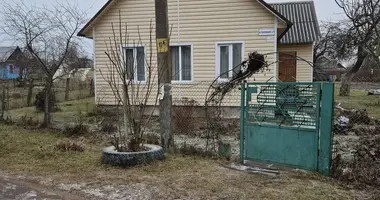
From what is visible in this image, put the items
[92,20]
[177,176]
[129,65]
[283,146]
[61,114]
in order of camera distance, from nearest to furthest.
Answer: [177,176] < [283,146] < [129,65] < [92,20] < [61,114]

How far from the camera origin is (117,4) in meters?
12.5

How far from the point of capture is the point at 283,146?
5.21m

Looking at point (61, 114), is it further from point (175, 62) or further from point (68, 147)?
point (68, 147)

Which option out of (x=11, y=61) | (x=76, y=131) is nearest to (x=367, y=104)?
(x=76, y=131)

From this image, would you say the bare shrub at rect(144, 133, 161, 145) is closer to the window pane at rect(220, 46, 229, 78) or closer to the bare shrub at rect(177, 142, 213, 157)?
the bare shrub at rect(177, 142, 213, 157)

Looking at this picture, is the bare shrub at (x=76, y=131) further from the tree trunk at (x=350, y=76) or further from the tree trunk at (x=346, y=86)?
the tree trunk at (x=346, y=86)

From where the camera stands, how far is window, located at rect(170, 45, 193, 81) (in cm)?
1216

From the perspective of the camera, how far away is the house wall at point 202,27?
11250 millimetres

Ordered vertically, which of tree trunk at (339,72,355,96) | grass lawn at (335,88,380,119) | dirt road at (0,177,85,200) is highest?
tree trunk at (339,72,355,96)

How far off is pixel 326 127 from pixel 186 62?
7.95m

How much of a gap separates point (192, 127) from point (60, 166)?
3.67 meters

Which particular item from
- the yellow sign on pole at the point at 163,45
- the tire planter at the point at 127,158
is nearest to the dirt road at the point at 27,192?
the tire planter at the point at 127,158

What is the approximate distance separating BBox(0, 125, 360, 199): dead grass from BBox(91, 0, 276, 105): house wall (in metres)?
5.03

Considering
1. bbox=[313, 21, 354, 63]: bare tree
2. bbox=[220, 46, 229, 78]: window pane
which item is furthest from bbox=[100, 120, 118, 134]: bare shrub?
bbox=[313, 21, 354, 63]: bare tree
